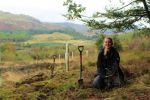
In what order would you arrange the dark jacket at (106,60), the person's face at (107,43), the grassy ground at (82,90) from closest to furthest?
1. the grassy ground at (82,90)
2. the person's face at (107,43)
3. the dark jacket at (106,60)

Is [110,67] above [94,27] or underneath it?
underneath

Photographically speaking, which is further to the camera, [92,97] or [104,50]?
[104,50]

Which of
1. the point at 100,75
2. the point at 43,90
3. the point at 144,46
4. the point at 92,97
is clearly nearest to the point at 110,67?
the point at 100,75

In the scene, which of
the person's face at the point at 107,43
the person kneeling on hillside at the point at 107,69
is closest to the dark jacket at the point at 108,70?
the person kneeling on hillside at the point at 107,69

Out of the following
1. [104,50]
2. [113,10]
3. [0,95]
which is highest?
[113,10]

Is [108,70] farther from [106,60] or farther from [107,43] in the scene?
[107,43]

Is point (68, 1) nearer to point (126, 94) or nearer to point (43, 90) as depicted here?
point (43, 90)

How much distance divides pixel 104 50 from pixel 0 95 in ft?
9.75

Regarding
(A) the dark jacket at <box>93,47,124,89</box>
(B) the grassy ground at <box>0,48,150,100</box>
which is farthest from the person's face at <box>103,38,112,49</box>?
(B) the grassy ground at <box>0,48,150,100</box>

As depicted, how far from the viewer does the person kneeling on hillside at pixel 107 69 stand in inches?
451

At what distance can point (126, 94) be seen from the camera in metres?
10.3

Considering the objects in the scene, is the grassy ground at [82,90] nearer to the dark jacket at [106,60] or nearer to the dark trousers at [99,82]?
the dark trousers at [99,82]

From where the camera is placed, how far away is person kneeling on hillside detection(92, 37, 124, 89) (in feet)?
37.6

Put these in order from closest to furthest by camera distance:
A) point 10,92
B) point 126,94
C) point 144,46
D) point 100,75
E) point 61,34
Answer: point 126,94 < point 100,75 < point 10,92 < point 144,46 < point 61,34
